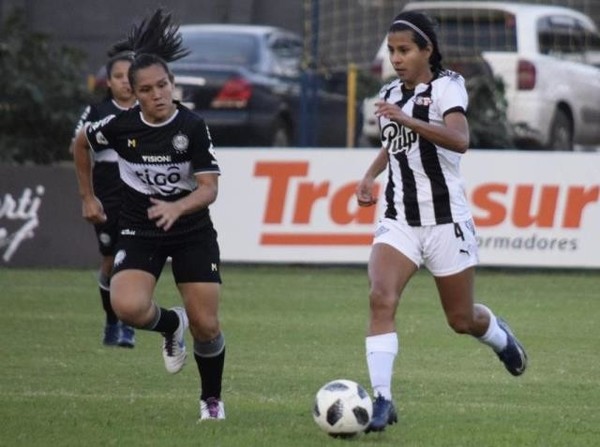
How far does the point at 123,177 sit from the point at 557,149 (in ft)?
41.1

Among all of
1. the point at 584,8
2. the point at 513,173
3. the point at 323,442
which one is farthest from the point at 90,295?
the point at 584,8

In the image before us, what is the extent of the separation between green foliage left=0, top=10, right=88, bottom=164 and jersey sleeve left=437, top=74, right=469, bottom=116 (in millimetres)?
11615

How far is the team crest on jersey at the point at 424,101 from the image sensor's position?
8.64 meters

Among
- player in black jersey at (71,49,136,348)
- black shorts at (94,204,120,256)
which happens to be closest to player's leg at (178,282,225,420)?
player in black jersey at (71,49,136,348)

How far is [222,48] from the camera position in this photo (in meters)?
21.5

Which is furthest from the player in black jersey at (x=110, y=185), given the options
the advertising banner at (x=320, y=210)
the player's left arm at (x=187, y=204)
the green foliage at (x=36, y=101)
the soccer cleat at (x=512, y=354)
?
the green foliage at (x=36, y=101)

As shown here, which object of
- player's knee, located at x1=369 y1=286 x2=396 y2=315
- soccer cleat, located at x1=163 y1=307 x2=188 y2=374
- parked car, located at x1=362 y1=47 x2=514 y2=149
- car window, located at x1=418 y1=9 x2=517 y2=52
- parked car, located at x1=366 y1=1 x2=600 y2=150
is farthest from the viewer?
car window, located at x1=418 y1=9 x2=517 y2=52

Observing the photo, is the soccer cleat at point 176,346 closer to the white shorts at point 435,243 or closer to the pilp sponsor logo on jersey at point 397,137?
the white shorts at point 435,243

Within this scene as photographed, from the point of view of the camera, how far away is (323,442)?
26.7 feet

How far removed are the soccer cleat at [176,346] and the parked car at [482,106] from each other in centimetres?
1065

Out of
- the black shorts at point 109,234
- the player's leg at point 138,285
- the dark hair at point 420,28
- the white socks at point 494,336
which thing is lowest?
the black shorts at point 109,234

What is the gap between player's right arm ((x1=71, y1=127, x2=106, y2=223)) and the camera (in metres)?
10.0

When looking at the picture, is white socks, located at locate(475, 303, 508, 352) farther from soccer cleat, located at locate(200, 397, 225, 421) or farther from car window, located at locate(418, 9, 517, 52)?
car window, located at locate(418, 9, 517, 52)

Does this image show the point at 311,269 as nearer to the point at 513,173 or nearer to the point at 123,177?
the point at 513,173
